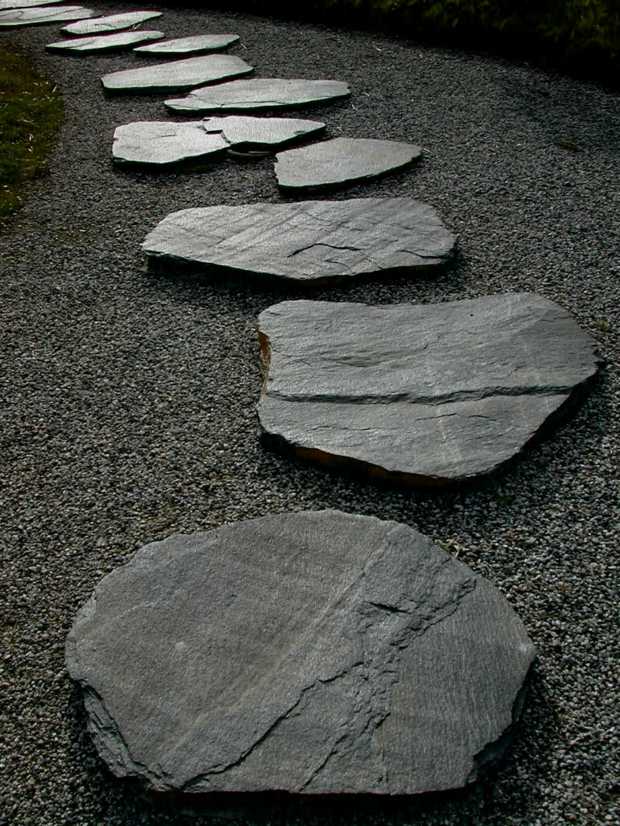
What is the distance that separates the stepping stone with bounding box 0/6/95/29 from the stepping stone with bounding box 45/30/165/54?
2.15 ft

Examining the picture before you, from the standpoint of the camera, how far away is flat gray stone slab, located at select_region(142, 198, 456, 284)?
9.03 ft

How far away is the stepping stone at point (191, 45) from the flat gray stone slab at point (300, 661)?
4.27m

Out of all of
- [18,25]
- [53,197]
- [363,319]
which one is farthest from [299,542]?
[18,25]

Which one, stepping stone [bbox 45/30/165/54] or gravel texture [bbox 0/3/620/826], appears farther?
stepping stone [bbox 45/30/165/54]

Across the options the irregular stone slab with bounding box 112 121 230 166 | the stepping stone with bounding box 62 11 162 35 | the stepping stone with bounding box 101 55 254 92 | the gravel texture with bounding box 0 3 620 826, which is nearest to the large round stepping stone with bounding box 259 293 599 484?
the gravel texture with bounding box 0 3 620 826

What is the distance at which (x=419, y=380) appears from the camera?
2.17 meters

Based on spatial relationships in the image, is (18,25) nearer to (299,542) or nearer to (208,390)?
(208,390)

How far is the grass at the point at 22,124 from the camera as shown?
3686 mm

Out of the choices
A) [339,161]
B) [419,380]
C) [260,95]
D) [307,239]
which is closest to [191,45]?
[260,95]

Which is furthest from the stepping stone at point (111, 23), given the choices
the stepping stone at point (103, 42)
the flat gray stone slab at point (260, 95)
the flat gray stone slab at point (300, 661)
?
the flat gray stone slab at point (300, 661)

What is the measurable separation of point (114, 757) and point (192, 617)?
274 millimetres

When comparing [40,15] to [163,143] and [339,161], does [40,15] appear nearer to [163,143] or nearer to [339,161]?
[163,143]

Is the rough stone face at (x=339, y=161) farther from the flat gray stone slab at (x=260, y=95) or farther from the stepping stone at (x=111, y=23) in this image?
the stepping stone at (x=111, y=23)

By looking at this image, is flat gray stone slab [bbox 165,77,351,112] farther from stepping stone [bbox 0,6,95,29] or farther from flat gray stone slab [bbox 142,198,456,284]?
stepping stone [bbox 0,6,95,29]
